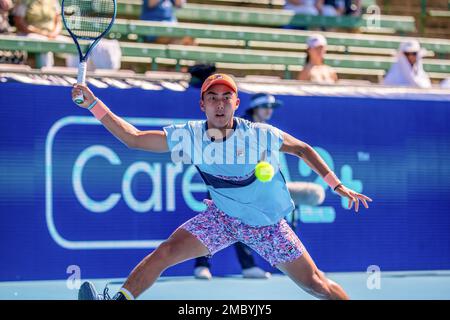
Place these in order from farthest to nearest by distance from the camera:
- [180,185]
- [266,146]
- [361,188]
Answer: [361,188] → [180,185] → [266,146]

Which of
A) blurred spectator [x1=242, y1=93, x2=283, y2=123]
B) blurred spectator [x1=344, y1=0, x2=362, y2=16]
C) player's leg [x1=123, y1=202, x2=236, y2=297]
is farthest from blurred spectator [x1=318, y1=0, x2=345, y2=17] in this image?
player's leg [x1=123, y1=202, x2=236, y2=297]

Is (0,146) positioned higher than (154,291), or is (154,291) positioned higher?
(0,146)

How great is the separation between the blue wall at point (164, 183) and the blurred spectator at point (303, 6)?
3.10 metres

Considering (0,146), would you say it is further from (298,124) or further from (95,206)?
(298,124)

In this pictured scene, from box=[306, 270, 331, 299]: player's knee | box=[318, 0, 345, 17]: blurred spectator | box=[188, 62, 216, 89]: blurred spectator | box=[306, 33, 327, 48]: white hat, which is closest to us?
box=[306, 270, 331, 299]: player's knee

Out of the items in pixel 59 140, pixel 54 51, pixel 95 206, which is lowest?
pixel 95 206

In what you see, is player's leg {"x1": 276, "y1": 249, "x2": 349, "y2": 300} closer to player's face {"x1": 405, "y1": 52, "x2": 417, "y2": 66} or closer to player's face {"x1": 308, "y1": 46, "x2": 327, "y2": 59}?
player's face {"x1": 308, "y1": 46, "x2": 327, "y2": 59}

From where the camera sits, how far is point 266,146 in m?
7.34

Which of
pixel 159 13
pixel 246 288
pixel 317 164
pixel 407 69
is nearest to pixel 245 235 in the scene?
pixel 317 164

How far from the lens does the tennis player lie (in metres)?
6.89

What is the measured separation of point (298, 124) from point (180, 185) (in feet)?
4.79

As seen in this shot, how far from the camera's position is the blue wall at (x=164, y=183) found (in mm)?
9875

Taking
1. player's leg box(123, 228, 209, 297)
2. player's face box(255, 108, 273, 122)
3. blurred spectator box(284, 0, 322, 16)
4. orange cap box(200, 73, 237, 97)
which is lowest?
player's leg box(123, 228, 209, 297)
